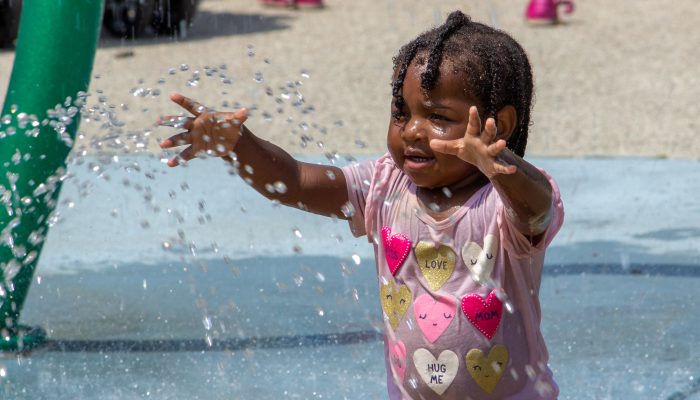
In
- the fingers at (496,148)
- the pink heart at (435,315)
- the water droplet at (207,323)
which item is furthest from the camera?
the water droplet at (207,323)

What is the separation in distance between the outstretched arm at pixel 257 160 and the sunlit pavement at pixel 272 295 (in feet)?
1.53

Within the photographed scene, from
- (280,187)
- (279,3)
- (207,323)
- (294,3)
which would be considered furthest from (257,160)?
(279,3)

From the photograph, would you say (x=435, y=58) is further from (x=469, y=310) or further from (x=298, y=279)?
(x=298, y=279)

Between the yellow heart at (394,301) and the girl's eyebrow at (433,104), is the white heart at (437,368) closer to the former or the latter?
the yellow heart at (394,301)

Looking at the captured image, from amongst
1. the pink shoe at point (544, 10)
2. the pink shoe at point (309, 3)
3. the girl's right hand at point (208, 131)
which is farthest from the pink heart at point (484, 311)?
the pink shoe at point (309, 3)

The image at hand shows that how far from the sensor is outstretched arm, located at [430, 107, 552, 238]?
6.70 feet

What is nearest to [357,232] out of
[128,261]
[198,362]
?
[198,362]

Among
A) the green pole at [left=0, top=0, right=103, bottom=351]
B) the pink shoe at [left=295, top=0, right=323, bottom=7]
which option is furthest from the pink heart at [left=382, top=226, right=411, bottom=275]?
the pink shoe at [left=295, top=0, right=323, bottom=7]

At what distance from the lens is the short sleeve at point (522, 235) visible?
2.23m

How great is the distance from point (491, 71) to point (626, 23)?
9665 mm

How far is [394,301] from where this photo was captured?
2.42 metres

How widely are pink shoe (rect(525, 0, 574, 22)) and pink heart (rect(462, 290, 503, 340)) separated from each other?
9.24 metres

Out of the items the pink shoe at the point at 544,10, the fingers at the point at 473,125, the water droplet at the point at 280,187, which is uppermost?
the fingers at the point at 473,125

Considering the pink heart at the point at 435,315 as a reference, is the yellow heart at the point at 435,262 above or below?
above
